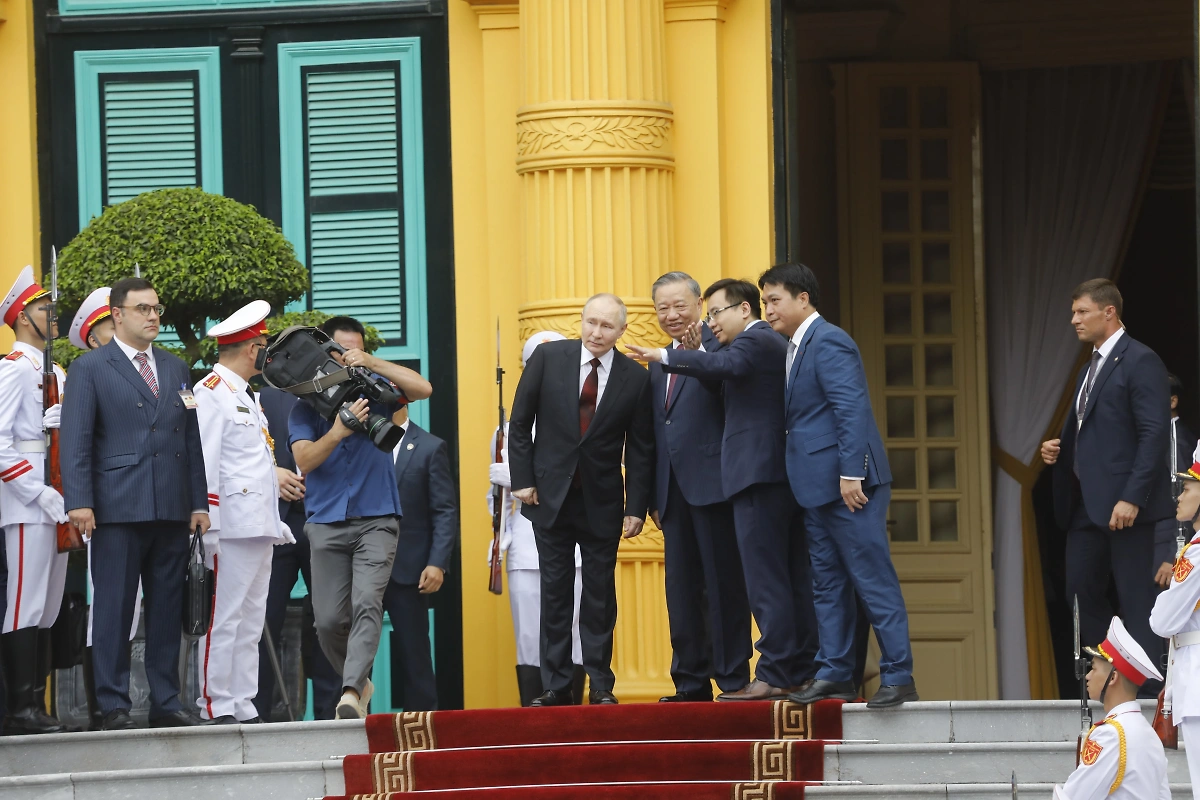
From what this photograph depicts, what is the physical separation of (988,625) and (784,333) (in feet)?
18.8

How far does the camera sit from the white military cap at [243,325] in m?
9.39

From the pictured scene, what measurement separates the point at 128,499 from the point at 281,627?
5.54ft

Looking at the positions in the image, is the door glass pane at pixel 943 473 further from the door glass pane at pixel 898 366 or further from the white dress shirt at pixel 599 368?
the white dress shirt at pixel 599 368

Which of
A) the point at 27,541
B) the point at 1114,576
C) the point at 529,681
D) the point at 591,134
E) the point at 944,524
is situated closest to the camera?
the point at 27,541

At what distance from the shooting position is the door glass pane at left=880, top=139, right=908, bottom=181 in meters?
14.6

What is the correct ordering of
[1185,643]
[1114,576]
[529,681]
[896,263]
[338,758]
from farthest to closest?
[896,263] < [529,681] < [1114,576] < [338,758] < [1185,643]

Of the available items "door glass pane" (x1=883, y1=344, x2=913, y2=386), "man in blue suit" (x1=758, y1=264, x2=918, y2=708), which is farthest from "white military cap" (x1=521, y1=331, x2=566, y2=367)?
"door glass pane" (x1=883, y1=344, x2=913, y2=386)

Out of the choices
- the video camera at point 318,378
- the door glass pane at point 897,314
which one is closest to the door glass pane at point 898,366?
the door glass pane at point 897,314

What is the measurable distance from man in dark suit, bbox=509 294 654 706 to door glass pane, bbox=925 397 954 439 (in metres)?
5.52

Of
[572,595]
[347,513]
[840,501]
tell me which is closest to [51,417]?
[347,513]

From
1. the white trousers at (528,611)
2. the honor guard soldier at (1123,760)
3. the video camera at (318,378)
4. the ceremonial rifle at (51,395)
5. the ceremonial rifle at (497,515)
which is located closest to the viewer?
the honor guard soldier at (1123,760)

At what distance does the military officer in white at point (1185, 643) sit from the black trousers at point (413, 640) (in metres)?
3.82

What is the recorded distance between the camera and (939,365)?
14484mm

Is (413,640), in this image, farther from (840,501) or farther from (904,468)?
(904,468)
